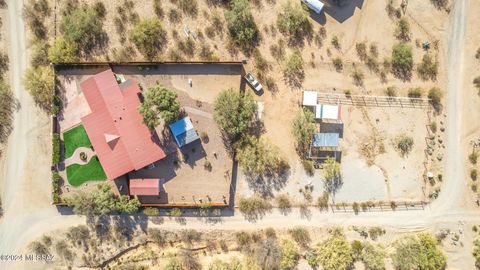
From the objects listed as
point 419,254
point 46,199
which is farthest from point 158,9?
point 419,254

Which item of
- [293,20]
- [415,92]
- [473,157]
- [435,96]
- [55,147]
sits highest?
[293,20]

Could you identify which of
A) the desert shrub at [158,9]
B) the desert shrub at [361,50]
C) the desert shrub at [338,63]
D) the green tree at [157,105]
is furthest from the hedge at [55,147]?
the desert shrub at [361,50]

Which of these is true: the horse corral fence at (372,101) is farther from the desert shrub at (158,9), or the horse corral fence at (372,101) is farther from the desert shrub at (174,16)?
the desert shrub at (158,9)

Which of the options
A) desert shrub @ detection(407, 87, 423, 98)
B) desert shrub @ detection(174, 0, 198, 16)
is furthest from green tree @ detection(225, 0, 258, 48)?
desert shrub @ detection(407, 87, 423, 98)

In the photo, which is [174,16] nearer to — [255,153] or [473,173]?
[255,153]

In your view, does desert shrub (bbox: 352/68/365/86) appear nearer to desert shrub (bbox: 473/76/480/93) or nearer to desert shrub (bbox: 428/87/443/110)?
desert shrub (bbox: 428/87/443/110)
